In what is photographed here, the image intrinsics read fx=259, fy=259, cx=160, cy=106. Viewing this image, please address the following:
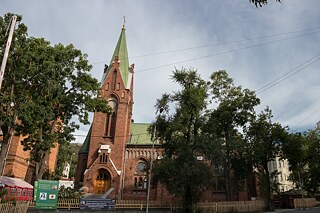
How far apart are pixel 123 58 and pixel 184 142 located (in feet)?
79.4

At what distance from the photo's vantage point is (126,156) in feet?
122

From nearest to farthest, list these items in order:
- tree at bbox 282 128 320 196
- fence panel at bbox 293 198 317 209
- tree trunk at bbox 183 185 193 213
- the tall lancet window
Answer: tree trunk at bbox 183 185 193 213 < tree at bbox 282 128 320 196 < fence panel at bbox 293 198 317 209 < the tall lancet window

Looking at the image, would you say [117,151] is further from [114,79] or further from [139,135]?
[114,79]

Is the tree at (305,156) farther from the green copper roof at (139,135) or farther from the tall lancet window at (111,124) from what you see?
the tall lancet window at (111,124)

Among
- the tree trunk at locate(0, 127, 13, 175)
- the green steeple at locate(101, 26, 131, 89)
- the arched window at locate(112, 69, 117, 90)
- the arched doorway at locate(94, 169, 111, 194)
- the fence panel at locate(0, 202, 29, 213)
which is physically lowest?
the fence panel at locate(0, 202, 29, 213)

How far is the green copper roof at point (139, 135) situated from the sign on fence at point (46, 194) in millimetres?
18413

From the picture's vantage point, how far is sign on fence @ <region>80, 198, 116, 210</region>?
2177 cm

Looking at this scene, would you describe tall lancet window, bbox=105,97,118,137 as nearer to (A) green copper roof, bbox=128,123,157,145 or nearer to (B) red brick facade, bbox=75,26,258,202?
(B) red brick facade, bbox=75,26,258,202

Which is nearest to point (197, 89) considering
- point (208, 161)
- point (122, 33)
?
point (208, 161)

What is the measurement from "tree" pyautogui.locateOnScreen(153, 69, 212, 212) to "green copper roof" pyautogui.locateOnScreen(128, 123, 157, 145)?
14022mm

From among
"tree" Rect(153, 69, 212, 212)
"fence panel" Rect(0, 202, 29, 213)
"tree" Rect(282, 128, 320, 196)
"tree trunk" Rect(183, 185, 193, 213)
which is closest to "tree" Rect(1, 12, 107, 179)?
"fence panel" Rect(0, 202, 29, 213)

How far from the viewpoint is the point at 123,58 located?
42594 mm

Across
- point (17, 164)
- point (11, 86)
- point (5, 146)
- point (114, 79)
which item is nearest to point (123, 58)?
point (114, 79)

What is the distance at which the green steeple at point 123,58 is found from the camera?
132 ft
